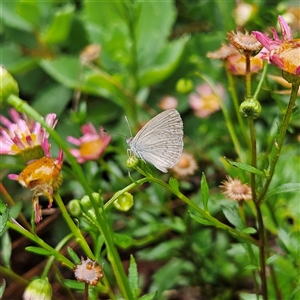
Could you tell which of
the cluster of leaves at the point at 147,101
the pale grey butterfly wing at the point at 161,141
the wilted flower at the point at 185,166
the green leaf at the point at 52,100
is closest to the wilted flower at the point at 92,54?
the cluster of leaves at the point at 147,101

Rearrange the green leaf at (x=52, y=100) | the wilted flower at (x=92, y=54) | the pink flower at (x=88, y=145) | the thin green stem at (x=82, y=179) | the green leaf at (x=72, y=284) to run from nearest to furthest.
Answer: the thin green stem at (x=82, y=179) < the green leaf at (x=72, y=284) < the pink flower at (x=88, y=145) < the wilted flower at (x=92, y=54) < the green leaf at (x=52, y=100)

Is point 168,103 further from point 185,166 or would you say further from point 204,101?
point 185,166

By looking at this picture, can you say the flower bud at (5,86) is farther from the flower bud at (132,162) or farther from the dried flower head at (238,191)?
the dried flower head at (238,191)

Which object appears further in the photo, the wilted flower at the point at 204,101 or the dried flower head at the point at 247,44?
the wilted flower at the point at 204,101

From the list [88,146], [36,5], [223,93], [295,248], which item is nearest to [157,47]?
[223,93]

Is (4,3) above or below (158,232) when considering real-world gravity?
above

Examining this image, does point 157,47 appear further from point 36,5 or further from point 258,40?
point 258,40
